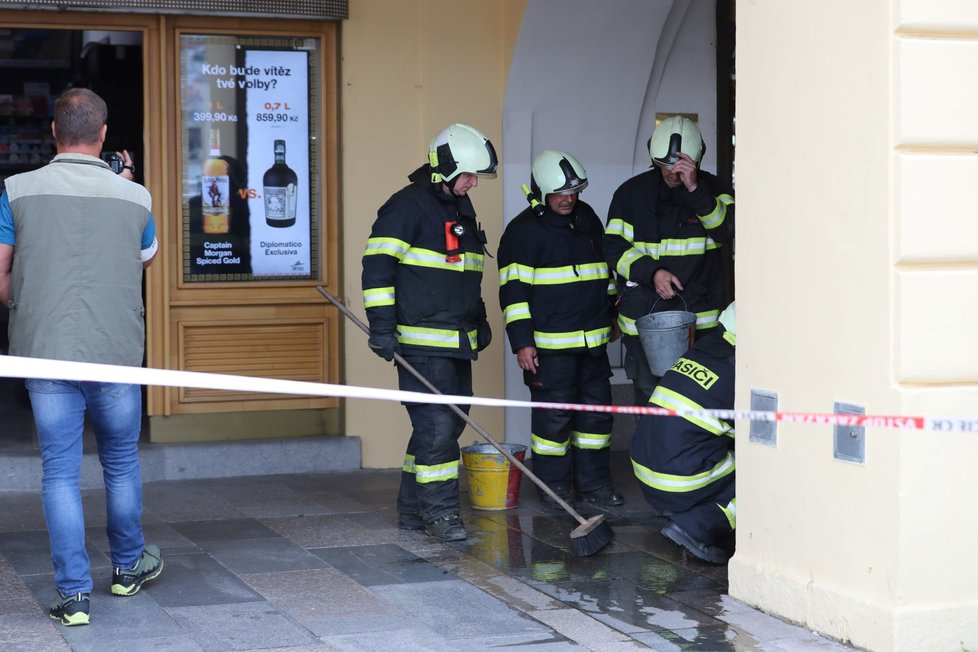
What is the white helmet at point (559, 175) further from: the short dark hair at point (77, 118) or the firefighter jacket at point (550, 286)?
the short dark hair at point (77, 118)

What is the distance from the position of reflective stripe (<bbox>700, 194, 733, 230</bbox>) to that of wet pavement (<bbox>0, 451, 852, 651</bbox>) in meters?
1.56

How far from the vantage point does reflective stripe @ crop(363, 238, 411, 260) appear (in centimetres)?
634

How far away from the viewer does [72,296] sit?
488 centimetres

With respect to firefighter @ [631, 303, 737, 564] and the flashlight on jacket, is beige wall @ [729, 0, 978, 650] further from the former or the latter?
the flashlight on jacket

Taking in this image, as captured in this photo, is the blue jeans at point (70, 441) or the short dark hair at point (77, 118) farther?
the short dark hair at point (77, 118)

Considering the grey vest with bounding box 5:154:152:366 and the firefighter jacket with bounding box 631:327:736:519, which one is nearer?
the grey vest with bounding box 5:154:152:366

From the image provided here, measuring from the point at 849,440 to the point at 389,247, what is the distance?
8.26 ft

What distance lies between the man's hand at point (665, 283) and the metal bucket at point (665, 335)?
230 millimetres

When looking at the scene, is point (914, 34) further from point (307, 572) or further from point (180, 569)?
point (180, 569)

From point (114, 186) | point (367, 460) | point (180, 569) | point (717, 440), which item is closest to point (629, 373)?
point (717, 440)

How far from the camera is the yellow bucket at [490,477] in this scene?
277 inches

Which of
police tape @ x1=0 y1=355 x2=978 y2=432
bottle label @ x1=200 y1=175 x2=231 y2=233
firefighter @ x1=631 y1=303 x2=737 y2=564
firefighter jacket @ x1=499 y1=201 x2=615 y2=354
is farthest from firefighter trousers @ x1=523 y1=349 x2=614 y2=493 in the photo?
police tape @ x1=0 y1=355 x2=978 y2=432

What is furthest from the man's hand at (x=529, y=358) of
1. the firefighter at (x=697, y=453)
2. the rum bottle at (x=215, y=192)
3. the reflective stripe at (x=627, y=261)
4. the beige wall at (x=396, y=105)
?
the rum bottle at (x=215, y=192)

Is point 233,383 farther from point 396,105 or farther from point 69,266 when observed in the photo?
point 396,105
